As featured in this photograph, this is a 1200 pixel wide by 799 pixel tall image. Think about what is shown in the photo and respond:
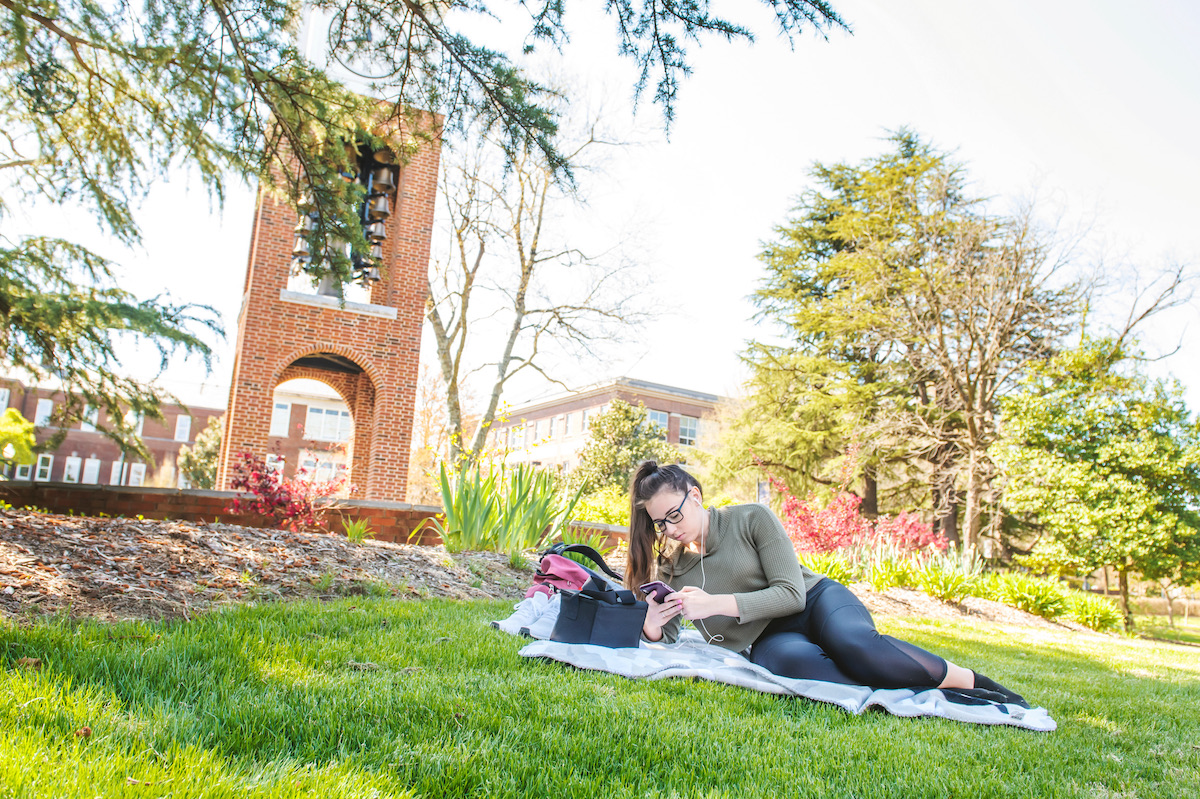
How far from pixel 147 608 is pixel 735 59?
13.2 ft

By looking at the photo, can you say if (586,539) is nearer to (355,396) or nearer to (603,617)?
(603,617)

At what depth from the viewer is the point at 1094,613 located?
1046cm

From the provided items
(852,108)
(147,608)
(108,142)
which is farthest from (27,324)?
(852,108)

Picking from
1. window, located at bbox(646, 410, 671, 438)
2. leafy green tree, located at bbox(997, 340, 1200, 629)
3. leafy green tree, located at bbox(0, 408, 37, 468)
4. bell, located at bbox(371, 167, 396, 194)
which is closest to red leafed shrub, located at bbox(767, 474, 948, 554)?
leafy green tree, located at bbox(997, 340, 1200, 629)

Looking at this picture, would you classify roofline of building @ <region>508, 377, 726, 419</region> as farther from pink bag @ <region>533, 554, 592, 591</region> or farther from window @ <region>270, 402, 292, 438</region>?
pink bag @ <region>533, 554, 592, 591</region>

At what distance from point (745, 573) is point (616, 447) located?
22722mm

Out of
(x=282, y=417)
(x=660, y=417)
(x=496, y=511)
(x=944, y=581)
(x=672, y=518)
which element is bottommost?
(x=944, y=581)

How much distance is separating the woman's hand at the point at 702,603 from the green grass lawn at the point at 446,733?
30 cm

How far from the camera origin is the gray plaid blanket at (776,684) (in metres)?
2.56

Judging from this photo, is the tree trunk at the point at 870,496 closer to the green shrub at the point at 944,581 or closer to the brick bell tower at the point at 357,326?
the green shrub at the point at 944,581

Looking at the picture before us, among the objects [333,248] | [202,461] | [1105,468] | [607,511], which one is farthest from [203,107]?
[202,461]

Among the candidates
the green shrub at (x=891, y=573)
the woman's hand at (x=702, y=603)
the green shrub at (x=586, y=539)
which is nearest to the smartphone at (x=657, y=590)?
the woman's hand at (x=702, y=603)

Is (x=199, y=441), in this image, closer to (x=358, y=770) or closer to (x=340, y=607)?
(x=340, y=607)

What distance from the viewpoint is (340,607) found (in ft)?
12.2
